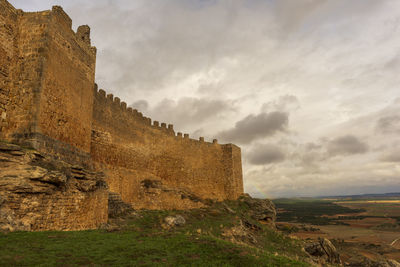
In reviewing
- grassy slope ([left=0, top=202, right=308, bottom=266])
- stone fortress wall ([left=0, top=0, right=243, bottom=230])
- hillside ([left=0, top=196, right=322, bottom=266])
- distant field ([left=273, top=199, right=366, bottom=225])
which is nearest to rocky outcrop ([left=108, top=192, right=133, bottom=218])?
hillside ([left=0, top=196, right=322, bottom=266])

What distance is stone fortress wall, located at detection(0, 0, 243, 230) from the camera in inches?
469

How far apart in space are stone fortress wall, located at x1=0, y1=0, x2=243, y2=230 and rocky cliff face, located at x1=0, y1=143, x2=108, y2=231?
1.33 meters

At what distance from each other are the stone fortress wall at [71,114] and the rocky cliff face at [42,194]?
133 centimetres

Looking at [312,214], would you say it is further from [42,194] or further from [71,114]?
[42,194]

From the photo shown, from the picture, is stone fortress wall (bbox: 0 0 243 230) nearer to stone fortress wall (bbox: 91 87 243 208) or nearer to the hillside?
stone fortress wall (bbox: 91 87 243 208)

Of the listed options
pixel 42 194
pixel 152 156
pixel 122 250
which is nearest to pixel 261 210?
pixel 152 156

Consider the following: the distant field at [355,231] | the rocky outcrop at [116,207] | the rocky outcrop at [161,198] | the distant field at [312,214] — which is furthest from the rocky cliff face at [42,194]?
the distant field at [312,214]

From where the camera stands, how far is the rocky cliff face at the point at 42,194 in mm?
8734

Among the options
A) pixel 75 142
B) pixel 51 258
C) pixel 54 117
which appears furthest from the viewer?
pixel 75 142

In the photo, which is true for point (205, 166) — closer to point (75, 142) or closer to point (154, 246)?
point (75, 142)

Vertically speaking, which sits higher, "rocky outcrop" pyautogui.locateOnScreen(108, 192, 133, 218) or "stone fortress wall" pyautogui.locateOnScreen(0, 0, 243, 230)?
"stone fortress wall" pyautogui.locateOnScreen(0, 0, 243, 230)

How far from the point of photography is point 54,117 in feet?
42.4

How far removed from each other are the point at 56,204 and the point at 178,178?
19229mm

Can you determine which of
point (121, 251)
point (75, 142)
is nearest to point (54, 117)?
point (75, 142)
